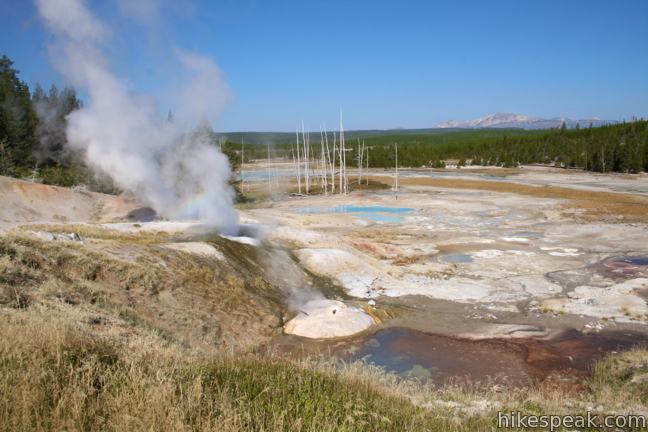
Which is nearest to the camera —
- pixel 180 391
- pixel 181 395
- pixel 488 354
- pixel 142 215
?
pixel 181 395

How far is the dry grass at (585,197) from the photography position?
36156 millimetres

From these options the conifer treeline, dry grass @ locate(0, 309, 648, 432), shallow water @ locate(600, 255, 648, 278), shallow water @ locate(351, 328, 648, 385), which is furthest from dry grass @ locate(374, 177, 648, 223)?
dry grass @ locate(0, 309, 648, 432)

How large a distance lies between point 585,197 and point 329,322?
Result: 42161mm

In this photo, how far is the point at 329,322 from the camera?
1388 centimetres

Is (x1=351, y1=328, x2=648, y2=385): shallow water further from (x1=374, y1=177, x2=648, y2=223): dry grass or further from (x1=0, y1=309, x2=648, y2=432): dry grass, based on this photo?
(x1=374, y1=177, x2=648, y2=223): dry grass

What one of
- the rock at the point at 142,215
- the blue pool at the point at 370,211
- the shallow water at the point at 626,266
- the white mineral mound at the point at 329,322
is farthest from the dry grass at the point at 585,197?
the rock at the point at 142,215

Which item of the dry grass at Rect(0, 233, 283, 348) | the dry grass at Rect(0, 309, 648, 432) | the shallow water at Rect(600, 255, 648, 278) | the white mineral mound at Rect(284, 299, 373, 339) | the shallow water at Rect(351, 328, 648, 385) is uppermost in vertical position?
the dry grass at Rect(0, 309, 648, 432)

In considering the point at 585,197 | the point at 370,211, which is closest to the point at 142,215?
the point at 370,211

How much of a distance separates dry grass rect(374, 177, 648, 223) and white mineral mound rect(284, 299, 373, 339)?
A: 2706cm

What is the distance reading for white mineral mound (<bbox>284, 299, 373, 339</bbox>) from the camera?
1352 cm

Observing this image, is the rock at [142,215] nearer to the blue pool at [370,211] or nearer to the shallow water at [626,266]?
the blue pool at [370,211]

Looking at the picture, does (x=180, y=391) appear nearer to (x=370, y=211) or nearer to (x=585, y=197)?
(x=370, y=211)

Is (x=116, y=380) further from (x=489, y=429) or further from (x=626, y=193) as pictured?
(x=626, y=193)

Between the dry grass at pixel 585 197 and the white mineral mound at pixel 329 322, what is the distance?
88.8 feet
